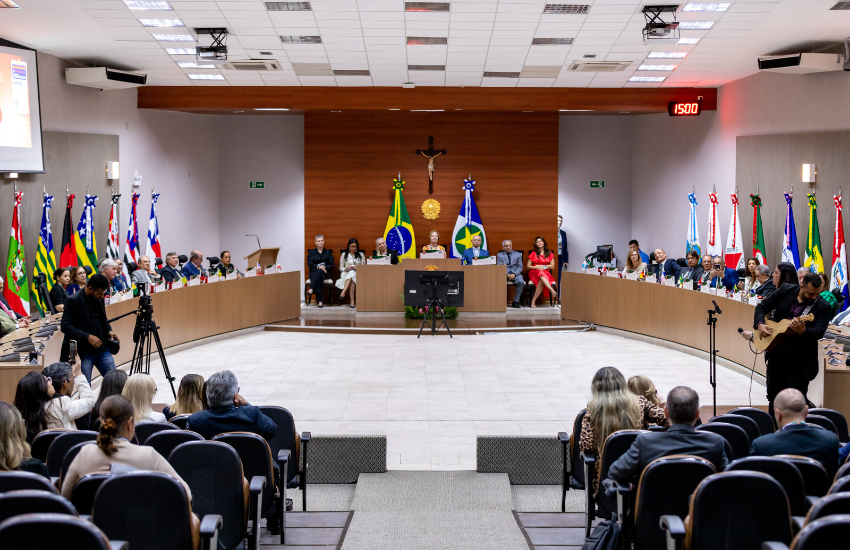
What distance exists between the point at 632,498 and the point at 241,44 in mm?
A: 8201

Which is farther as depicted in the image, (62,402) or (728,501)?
(62,402)

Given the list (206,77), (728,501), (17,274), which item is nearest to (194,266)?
(17,274)

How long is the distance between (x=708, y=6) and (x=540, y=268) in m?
6.58

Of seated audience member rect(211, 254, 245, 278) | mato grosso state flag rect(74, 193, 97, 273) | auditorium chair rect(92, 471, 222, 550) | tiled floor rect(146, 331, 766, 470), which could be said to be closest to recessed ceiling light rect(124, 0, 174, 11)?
mato grosso state flag rect(74, 193, 97, 273)

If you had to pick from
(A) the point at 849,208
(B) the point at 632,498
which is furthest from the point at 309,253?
(B) the point at 632,498

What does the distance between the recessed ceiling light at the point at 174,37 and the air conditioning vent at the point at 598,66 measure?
16.7 feet

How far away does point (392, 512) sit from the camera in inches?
172

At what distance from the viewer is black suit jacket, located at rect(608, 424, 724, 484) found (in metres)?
3.37

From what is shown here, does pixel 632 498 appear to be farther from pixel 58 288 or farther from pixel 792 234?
pixel 792 234

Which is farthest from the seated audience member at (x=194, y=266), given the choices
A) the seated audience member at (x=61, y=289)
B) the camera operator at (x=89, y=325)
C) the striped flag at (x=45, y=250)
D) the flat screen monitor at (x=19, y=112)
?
the camera operator at (x=89, y=325)

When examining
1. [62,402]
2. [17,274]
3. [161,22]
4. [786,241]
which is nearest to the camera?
[62,402]

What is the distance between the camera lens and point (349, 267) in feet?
46.4

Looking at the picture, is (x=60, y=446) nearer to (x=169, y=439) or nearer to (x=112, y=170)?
(x=169, y=439)

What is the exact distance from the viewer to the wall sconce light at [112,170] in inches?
464
